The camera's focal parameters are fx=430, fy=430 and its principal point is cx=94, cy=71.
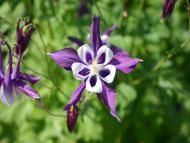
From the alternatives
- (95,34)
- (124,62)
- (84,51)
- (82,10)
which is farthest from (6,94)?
(82,10)

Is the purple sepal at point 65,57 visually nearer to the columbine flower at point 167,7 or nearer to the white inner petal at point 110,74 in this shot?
the white inner petal at point 110,74

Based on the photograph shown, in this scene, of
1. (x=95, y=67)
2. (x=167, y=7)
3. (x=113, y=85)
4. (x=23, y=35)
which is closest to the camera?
(x=95, y=67)

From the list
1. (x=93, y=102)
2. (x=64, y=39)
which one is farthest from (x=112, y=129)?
(x=64, y=39)

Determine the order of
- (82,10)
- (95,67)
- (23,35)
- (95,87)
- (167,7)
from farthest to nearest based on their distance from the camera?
(82,10) → (23,35) → (167,7) → (95,67) → (95,87)

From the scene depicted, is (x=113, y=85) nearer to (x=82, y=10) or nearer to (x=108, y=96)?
(x=82, y=10)

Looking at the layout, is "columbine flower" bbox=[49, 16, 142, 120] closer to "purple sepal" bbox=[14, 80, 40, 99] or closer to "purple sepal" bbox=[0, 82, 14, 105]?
"purple sepal" bbox=[14, 80, 40, 99]

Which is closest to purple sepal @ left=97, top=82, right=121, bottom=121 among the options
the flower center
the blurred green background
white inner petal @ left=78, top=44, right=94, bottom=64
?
the flower center
